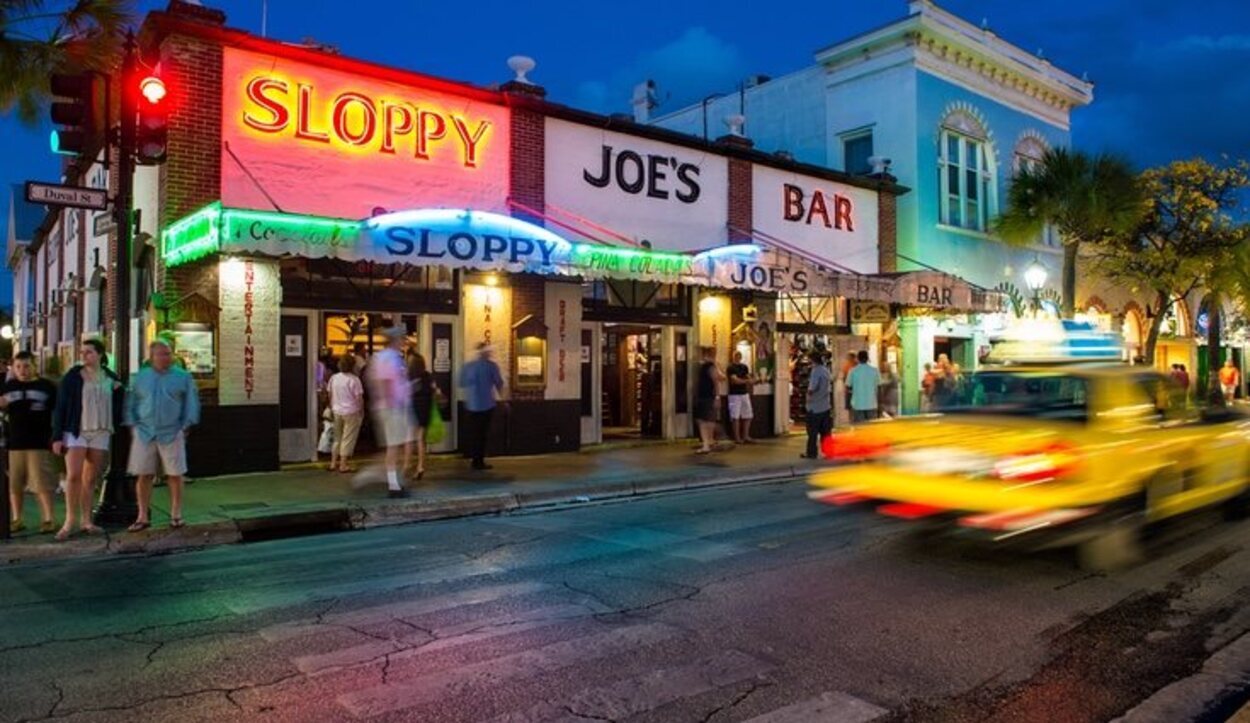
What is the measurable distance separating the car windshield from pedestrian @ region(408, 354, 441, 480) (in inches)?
264

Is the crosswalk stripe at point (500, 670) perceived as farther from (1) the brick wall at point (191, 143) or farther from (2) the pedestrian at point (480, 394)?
(1) the brick wall at point (191, 143)

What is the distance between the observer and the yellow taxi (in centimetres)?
646

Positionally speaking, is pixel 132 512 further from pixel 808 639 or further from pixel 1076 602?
pixel 1076 602

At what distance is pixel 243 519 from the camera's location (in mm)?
9055

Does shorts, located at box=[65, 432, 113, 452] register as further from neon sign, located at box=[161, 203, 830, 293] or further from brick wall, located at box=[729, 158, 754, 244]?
brick wall, located at box=[729, 158, 754, 244]

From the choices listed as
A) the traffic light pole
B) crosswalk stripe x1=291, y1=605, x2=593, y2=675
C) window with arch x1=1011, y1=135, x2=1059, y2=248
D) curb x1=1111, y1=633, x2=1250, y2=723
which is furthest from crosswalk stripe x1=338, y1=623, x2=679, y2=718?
window with arch x1=1011, y1=135, x2=1059, y2=248

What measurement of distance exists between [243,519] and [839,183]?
15.1 m

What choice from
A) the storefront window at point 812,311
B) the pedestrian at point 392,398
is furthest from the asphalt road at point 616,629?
the storefront window at point 812,311

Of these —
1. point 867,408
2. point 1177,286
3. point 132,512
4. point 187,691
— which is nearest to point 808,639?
point 187,691

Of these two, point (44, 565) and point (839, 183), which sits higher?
point (839, 183)

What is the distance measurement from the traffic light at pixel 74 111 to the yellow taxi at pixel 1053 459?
7.83m

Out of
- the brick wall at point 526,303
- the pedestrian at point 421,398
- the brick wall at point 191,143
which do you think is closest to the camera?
the brick wall at point 191,143

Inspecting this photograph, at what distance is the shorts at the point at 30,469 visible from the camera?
8484 mm

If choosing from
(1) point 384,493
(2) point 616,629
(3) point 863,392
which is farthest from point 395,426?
(3) point 863,392
